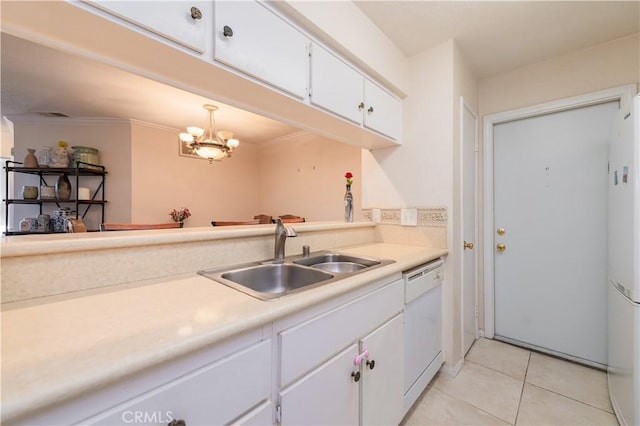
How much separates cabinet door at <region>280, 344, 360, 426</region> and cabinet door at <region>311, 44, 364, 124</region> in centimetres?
121

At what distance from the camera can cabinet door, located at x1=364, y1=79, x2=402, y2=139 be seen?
1.70 metres

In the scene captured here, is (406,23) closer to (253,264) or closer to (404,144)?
(404,144)

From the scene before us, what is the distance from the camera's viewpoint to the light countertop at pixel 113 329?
424 millimetres

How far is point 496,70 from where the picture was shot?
2225 mm

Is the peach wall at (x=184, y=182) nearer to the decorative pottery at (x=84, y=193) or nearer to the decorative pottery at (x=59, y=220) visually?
the decorative pottery at (x=84, y=193)

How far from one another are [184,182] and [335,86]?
3765mm

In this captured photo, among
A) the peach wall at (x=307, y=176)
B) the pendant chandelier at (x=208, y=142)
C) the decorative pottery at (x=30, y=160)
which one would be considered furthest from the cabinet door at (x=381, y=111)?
the decorative pottery at (x=30, y=160)

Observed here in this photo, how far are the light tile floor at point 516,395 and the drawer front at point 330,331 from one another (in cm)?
81

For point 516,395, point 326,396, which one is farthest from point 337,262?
point 516,395

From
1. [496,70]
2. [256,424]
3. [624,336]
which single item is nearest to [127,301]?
[256,424]

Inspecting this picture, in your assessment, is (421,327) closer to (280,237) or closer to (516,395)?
(516,395)

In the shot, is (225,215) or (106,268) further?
(225,215)

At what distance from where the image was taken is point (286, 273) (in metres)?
1.28

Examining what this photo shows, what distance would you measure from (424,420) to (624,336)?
1136 millimetres
